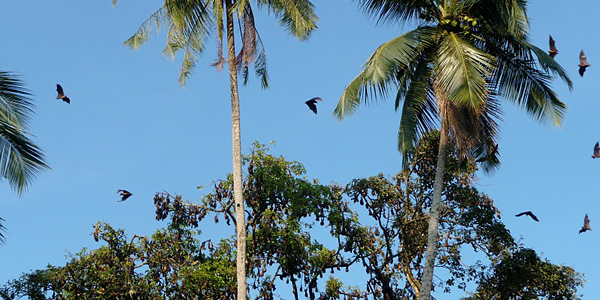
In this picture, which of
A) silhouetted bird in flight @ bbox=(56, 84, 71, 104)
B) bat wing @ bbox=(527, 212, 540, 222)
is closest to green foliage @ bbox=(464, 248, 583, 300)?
bat wing @ bbox=(527, 212, 540, 222)

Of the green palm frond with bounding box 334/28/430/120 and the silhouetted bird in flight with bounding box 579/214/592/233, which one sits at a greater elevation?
the green palm frond with bounding box 334/28/430/120

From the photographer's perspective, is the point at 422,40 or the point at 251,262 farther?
the point at 251,262

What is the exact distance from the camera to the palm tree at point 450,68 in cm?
1775

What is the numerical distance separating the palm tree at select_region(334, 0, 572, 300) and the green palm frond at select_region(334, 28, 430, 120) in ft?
0.07

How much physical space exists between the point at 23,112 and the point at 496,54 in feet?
33.9

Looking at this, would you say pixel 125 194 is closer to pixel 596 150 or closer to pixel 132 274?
pixel 132 274

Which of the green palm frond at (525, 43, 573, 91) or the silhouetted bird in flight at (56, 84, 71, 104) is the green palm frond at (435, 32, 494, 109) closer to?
the green palm frond at (525, 43, 573, 91)

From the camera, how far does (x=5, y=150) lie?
13281mm

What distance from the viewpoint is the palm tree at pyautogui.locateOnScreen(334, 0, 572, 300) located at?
17750mm

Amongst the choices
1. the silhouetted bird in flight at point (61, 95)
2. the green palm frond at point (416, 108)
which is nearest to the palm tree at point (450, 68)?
the green palm frond at point (416, 108)

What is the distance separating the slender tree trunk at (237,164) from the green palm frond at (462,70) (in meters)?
4.42

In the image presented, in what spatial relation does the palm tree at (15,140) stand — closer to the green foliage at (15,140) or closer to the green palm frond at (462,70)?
the green foliage at (15,140)

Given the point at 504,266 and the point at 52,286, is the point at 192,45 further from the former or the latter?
the point at 504,266

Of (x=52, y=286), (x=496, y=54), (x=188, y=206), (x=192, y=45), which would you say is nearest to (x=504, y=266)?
(x=496, y=54)
